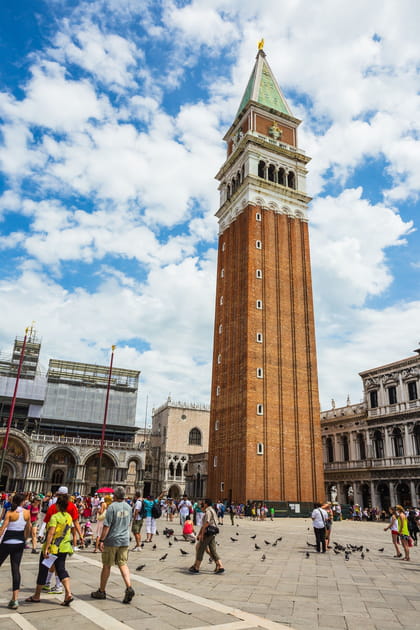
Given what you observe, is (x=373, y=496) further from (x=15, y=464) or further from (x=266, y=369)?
(x=15, y=464)

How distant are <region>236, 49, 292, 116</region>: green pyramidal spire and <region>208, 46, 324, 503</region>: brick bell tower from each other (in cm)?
27

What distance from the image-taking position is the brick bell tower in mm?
39781

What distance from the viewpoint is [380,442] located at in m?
45.3

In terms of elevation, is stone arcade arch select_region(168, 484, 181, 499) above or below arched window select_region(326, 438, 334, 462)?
below

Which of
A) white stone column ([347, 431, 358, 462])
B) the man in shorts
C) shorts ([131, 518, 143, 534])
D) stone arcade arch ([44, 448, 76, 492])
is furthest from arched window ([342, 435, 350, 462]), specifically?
the man in shorts

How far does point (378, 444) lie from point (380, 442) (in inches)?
12.6

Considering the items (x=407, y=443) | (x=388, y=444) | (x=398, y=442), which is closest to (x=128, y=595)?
(x=407, y=443)

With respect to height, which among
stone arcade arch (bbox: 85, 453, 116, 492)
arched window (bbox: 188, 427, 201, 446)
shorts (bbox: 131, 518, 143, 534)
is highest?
arched window (bbox: 188, 427, 201, 446)

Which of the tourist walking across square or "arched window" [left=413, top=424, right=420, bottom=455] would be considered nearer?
the tourist walking across square

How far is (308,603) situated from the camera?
8.25 metres

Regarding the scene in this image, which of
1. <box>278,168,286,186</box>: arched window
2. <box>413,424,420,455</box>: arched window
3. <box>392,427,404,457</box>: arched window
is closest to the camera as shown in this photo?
<box>413,424,420,455</box>: arched window

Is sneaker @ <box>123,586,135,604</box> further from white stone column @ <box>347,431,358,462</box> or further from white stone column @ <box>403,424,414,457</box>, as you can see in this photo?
white stone column @ <box>347,431,358,462</box>

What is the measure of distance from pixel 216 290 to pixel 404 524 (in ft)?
126

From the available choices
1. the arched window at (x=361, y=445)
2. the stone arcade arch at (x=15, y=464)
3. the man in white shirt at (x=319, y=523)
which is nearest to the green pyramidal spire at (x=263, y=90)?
the arched window at (x=361, y=445)
